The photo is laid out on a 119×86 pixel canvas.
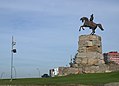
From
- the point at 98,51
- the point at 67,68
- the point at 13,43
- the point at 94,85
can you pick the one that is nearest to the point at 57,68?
the point at 67,68

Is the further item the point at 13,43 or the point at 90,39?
the point at 90,39

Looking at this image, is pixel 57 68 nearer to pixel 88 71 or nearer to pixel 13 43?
pixel 88 71

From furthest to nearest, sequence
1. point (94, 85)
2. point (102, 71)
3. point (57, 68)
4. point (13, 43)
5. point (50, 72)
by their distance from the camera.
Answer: point (50, 72)
point (57, 68)
point (102, 71)
point (13, 43)
point (94, 85)

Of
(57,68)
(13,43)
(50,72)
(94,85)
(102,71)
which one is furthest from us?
(50,72)

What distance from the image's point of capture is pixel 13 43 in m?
43.3

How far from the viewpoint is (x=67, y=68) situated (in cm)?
4988

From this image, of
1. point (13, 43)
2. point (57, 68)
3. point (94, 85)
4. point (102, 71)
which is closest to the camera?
point (94, 85)

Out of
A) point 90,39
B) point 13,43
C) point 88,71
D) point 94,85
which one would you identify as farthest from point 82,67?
point 94,85

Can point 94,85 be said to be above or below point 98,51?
below

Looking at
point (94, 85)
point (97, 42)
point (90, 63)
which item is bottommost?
point (94, 85)

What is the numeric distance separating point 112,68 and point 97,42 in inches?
174

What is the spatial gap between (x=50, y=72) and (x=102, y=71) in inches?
597

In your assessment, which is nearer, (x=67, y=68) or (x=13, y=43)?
(x=13, y=43)

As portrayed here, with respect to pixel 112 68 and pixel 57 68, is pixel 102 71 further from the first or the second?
pixel 57 68
